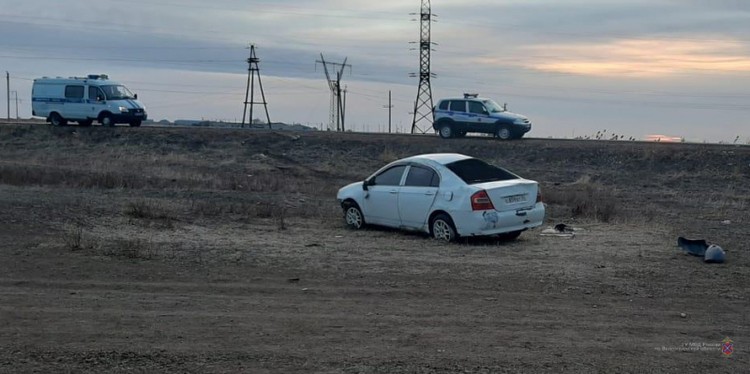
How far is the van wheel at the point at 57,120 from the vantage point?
4370cm

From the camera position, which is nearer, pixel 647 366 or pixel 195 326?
pixel 647 366

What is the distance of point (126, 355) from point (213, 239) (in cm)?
637

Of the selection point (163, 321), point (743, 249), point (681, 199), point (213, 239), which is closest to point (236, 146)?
point (681, 199)

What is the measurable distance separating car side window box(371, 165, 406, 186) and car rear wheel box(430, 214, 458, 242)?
4.19 ft

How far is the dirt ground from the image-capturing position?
22.8 feet

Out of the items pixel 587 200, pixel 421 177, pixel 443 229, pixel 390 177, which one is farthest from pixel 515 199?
pixel 587 200

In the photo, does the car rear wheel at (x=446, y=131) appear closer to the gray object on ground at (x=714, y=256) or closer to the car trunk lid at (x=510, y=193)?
the car trunk lid at (x=510, y=193)

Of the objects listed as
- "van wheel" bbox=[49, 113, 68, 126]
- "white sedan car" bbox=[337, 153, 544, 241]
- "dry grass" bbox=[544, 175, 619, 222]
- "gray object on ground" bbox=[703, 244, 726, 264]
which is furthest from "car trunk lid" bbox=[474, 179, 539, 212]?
"van wheel" bbox=[49, 113, 68, 126]

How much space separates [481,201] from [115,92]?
33.3 metres

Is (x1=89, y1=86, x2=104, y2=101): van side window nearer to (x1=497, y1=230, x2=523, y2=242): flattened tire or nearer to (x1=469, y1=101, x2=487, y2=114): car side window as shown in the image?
(x1=469, y1=101, x2=487, y2=114): car side window

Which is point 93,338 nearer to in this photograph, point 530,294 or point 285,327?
point 285,327

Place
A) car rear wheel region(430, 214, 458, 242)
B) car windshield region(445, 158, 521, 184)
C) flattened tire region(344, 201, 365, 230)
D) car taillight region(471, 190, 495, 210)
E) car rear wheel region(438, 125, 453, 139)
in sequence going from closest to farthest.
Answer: car taillight region(471, 190, 495, 210) → car rear wheel region(430, 214, 458, 242) → car windshield region(445, 158, 521, 184) → flattened tire region(344, 201, 365, 230) → car rear wheel region(438, 125, 453, 139)

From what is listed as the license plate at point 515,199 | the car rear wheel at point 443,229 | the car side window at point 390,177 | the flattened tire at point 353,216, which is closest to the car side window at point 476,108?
the flattened tire at point 353,216

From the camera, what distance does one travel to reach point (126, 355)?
22.5ft
